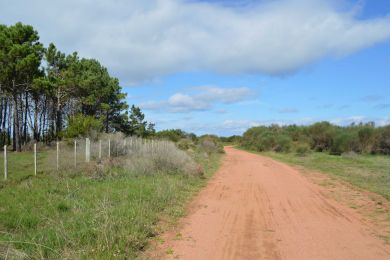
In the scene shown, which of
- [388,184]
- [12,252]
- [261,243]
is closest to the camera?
[12,252]

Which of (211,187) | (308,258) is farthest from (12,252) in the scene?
(211,187)

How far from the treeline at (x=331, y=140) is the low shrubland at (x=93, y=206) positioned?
35.2 m

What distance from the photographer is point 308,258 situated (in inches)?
275

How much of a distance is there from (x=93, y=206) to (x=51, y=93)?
3847 centimetres

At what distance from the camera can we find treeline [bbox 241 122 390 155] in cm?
4916

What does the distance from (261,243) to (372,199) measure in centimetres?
756

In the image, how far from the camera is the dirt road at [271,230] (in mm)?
7332

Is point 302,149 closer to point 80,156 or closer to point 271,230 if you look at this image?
point 80,156

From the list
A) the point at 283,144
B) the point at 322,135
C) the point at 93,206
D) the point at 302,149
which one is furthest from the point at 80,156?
the point at 322,135

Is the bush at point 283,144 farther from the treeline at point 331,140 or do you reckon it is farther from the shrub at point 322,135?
the shrub at point 322,135

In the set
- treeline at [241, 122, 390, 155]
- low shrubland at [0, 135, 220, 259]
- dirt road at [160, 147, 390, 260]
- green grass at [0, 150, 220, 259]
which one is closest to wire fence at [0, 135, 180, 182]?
low shrubland at [0, 135, 220, 259]

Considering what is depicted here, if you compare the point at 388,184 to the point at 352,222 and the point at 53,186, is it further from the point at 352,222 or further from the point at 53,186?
the point at 53,186

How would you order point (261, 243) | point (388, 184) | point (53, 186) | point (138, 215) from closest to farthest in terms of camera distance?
point (261, 243) → point (138, 215) → point (53, 186) → point (388, 184)

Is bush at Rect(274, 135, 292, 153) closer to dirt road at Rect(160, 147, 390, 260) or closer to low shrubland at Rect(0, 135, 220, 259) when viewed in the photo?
low shrubland at Rect(0, 135, 220, 259)
